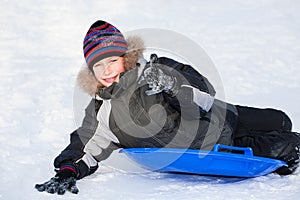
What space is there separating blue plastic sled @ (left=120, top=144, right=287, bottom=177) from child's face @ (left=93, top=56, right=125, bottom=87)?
251 millimetres

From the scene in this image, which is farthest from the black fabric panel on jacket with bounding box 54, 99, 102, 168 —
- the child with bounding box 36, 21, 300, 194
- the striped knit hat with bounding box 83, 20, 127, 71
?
the striped knit hat with bounding box 83, 20, 127, 71

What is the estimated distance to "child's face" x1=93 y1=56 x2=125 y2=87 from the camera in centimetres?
163

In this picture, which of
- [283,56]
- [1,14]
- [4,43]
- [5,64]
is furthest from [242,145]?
[1,14]

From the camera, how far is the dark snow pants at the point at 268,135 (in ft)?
5.57

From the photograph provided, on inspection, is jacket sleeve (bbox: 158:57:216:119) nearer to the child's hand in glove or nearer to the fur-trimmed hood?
the fur-trimmed hood

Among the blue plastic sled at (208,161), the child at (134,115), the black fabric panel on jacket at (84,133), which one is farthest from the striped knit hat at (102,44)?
the blue plastic sled at (208,161)

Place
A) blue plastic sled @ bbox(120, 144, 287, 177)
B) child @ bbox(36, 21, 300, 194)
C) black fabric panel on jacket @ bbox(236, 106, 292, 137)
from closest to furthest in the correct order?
blue plastic sled @ bbox(120, 144, 287, 177) → child @ bbox(36, 21, 300, 194) → black fabric panel on jacket @ bbox(236, 106, 292, 137)

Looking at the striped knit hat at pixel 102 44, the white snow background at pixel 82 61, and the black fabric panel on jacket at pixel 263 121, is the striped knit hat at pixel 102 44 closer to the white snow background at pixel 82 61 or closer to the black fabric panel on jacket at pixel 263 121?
the white snow background at pixel 82 61

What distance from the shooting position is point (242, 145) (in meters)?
1.79

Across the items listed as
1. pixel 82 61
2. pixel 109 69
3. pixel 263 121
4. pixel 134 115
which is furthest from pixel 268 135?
pixel 82 61

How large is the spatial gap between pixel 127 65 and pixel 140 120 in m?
0.20

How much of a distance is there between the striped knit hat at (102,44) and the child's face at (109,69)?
0.05 ft

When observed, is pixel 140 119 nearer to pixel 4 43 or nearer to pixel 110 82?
pixel 110 82

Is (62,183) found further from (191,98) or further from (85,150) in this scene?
(191,98)
